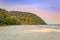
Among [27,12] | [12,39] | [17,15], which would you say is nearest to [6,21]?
[17,15]

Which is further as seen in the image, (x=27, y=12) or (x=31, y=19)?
(x=31, y=19)

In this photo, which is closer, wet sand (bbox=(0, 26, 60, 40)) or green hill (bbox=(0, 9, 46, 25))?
wet sand (bbox=(0, 26, 60, 40))

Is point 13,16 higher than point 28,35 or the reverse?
higher

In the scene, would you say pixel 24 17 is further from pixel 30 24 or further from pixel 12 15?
pixel 30 24

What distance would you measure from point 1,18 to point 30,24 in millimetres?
1960

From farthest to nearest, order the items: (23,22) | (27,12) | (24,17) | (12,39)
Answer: (23,22) → (24,17) → (27,12) → (12,39)

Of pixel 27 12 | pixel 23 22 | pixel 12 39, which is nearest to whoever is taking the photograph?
pixel 12 39

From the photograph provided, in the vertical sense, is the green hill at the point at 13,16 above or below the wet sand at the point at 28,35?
above

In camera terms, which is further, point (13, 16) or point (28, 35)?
point (13, 16)

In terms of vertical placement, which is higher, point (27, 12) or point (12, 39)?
point (27, 12)

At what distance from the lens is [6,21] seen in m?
7.75

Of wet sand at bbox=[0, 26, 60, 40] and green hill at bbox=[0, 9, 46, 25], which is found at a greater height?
green hill at bbox=[0, 9, 46, 25]

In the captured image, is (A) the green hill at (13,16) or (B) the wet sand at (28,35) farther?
(A) the green hill at (13,16)

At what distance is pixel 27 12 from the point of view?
23.4 feet
